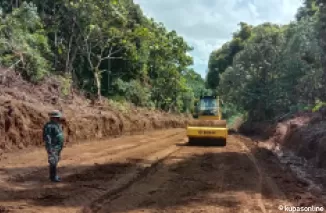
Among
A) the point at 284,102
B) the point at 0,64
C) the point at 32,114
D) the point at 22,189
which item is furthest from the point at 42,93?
the point at 284,102

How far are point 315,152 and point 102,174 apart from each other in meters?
9.66

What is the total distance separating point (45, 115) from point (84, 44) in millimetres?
10708

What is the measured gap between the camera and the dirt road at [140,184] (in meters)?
8.28

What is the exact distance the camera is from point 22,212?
7469 millimetres

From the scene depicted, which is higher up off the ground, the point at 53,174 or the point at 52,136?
the point at 52,136

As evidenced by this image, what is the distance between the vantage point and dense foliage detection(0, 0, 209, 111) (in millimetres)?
21422

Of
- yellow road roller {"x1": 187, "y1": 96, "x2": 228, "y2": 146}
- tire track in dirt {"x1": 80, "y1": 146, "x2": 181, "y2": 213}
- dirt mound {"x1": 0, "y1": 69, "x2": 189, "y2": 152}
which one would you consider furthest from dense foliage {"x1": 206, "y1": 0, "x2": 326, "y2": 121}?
tire track in dirt {"x1": 80, "y1": 146, "x2": 181, "y2": 213}

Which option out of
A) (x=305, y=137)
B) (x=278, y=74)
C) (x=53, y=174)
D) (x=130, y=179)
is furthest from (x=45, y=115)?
(x=278, y=74)

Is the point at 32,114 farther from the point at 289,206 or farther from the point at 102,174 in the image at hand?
the point at 289,206

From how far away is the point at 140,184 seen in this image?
10.5 metres

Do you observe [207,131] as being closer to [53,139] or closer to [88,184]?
[88,184]

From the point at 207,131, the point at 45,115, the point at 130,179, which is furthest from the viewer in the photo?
the point at 207,131

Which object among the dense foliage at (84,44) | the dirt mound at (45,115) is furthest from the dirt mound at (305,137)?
the dense foliage at (84,44)

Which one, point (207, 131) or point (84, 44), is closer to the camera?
point (207, 131)
